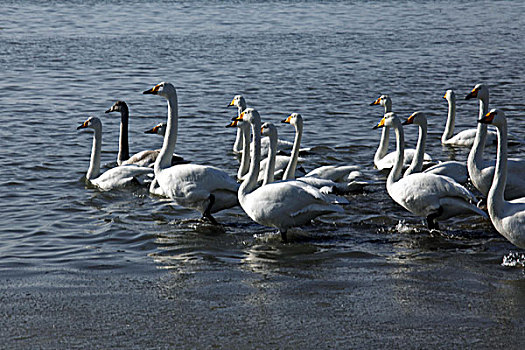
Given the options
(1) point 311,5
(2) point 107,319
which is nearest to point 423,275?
(2) point 107,319

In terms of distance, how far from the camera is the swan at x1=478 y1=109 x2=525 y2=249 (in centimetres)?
768

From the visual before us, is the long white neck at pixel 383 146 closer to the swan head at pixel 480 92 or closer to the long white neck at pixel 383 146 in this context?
the long white neck at pixel 383 146

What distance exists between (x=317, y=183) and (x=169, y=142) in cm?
Result: 202

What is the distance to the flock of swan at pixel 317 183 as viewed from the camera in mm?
8305

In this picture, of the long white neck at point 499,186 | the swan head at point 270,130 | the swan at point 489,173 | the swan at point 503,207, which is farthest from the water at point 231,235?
the swan head at point 270,130

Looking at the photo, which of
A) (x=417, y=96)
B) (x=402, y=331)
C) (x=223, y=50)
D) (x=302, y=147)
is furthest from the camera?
(x=223, y=50)

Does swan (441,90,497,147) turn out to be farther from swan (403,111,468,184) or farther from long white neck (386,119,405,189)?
long white neck (386,119,405,189)

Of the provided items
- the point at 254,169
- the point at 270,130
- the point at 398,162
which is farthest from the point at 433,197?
the point at 270,130

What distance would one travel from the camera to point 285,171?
11.0 metres

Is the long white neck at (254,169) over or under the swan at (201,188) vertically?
over

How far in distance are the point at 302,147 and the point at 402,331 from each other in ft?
25.7

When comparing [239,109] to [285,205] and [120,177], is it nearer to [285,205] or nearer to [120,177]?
[120,177]

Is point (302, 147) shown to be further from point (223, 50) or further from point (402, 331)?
point (223, 50)

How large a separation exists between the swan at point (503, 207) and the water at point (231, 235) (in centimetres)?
39
